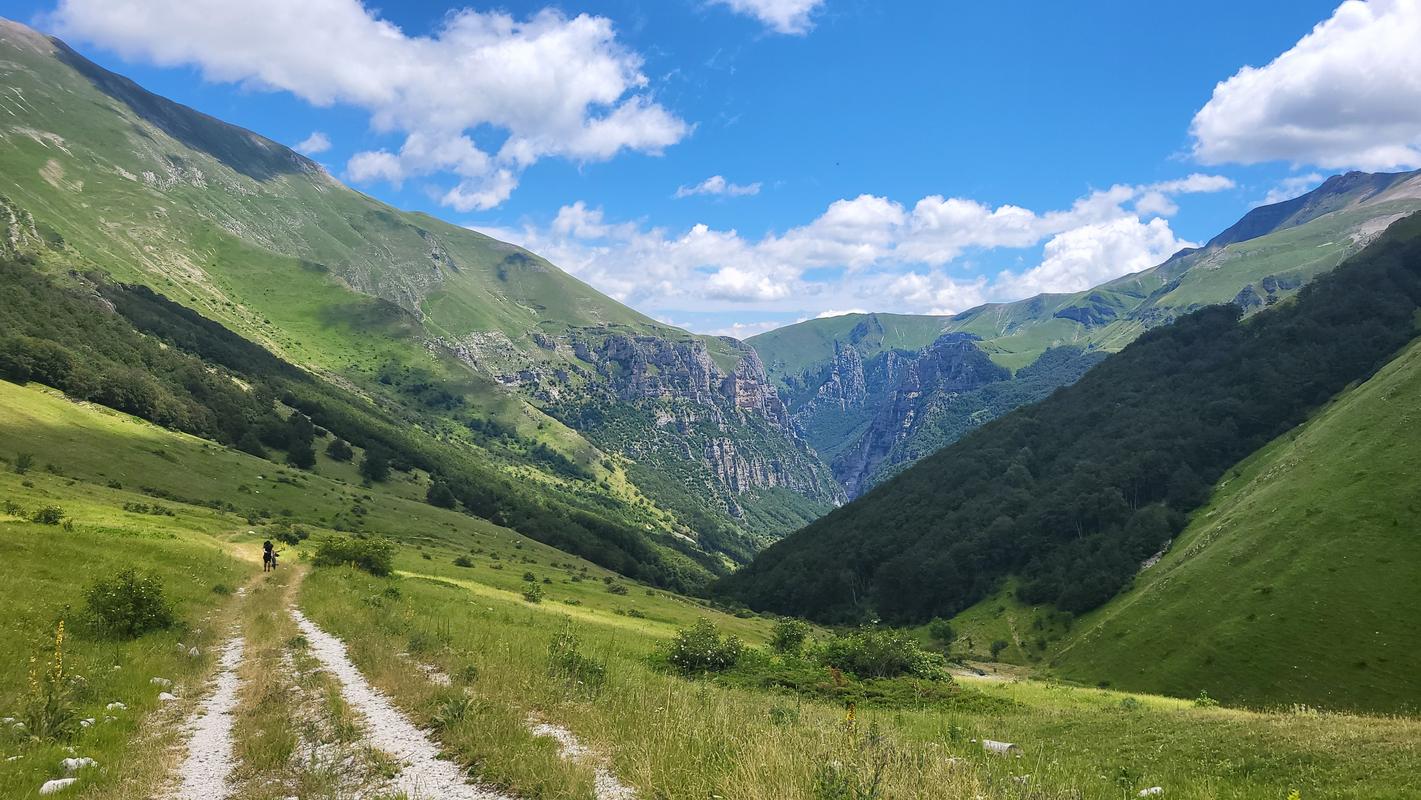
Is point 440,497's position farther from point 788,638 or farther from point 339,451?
point 788,638

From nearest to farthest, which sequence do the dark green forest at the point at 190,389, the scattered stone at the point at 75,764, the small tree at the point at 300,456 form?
the scattered stone at the point at 75,764, the dark green forest at the point at 190,389, the small tree at the point at 300,456

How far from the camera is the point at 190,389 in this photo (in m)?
143

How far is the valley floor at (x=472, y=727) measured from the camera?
9.95 metres

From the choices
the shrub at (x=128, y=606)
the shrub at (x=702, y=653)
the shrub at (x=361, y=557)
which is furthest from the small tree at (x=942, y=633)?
the shrub at (x=128, y=606)

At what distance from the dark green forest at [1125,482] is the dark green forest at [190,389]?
55.4 m

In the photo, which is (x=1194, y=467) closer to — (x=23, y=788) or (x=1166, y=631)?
(x=1166, y=631)

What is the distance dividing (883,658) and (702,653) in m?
12.4

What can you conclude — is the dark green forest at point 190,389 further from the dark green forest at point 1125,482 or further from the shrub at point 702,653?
the shrub at point 702,653

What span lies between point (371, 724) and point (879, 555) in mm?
190386

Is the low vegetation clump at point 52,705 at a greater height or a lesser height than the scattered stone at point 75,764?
greater

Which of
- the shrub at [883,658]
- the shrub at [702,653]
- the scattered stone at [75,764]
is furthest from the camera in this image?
the shrub at [883,658]

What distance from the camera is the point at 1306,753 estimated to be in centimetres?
1413

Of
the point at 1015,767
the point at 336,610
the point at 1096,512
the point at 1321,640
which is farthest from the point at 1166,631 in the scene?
the point at 336,610

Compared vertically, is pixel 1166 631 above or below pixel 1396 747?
below
